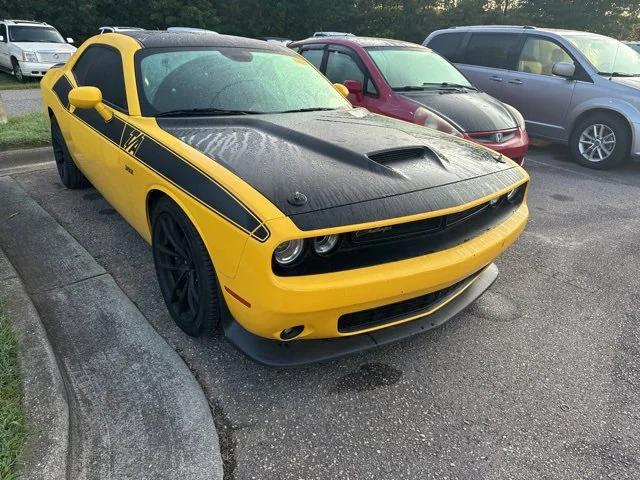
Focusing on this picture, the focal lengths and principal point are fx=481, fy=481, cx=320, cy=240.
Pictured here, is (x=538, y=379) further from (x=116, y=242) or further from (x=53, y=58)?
(x=53, y=58)

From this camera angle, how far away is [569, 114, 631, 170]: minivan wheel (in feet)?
20.7

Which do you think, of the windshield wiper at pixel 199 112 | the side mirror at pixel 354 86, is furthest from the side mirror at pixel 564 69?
the windshield wiper at pixel 199 112

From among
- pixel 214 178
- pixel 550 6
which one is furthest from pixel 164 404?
pixel 550 6

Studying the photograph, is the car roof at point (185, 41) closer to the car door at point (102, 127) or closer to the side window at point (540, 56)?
the car door at point (102, 127)

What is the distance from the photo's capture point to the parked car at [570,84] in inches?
248

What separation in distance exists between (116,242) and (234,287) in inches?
81.9

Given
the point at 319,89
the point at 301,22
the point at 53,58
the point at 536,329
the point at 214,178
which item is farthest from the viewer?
the point at 301,22

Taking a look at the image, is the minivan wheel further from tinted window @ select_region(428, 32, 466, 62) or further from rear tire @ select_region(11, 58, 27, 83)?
rear tire @ select_region(11, 58, 27, 83)

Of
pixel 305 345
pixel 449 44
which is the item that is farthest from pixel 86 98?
pixel 449 44

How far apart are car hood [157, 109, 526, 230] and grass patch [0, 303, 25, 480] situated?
4.31ft

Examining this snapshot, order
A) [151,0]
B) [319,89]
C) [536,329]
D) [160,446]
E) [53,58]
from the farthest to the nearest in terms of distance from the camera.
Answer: [151,0]
[53,58]
[319,89]
[536,329]
[160,446]

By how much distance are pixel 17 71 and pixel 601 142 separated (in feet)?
47.0

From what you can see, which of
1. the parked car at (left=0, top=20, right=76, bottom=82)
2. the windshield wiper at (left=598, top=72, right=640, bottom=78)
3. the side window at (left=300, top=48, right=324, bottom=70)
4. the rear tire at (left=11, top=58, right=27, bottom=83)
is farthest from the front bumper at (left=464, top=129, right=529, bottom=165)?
the rear tire at (left=11, top=58, right=27, bottom=83)

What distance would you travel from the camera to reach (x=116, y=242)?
367 cm
